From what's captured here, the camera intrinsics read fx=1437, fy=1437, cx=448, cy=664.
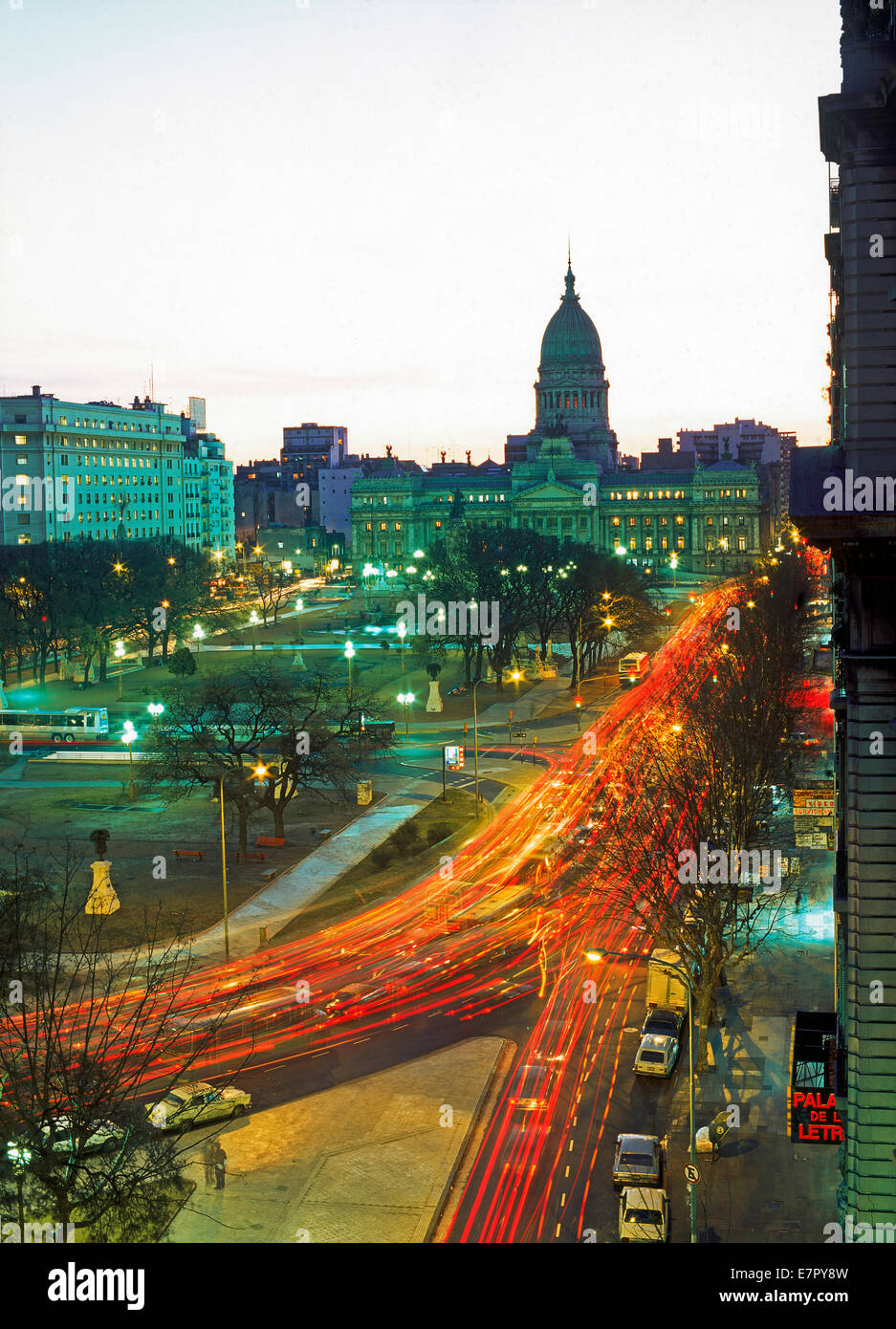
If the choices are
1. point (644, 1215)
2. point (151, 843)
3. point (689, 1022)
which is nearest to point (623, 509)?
point (151, 843)

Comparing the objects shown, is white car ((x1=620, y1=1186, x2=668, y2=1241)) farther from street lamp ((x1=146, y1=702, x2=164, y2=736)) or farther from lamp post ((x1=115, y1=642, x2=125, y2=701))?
lamp post ((x1=115, y1=642, x2=125, y2=701))

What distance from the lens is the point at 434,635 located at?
87250mm

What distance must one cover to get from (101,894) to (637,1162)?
19179 mm

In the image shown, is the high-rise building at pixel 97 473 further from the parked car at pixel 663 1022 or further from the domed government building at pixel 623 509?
the parked car at pixel 663 1022

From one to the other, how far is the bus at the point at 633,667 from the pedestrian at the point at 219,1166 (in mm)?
59104

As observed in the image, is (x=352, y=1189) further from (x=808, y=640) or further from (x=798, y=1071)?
(x=808, y=640)

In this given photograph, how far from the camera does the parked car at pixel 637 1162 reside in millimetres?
23688

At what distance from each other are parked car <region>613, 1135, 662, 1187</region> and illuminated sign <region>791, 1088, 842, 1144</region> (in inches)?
214

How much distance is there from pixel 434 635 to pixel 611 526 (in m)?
107

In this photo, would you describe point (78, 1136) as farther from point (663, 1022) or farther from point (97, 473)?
point (97, 473)

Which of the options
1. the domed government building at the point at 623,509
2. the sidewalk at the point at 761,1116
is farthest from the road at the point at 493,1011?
the domed government building at the point at 623,509

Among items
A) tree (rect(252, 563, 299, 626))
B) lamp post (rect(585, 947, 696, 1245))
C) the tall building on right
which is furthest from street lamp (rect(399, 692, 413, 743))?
the tall building on right
